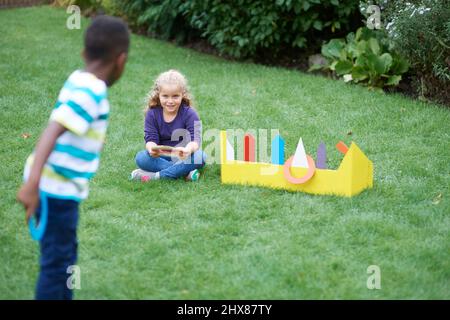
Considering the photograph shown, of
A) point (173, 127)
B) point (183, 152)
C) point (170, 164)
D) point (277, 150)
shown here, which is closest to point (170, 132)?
point (173, 127)

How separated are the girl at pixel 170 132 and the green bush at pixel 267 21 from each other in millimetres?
3129

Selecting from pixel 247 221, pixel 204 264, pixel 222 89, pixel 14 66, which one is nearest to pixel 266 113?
pixel 222 89

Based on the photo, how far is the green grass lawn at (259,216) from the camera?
10.7 feet

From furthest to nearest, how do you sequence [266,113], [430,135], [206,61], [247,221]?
[206,61], [266,113], [430,135], [247,221]

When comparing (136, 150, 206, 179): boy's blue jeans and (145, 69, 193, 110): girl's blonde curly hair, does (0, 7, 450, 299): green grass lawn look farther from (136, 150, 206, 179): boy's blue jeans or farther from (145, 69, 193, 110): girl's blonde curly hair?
(145, 69, 193, 110): girl's blonde curly hair

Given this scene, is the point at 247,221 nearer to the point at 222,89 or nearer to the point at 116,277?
the point at 116,277

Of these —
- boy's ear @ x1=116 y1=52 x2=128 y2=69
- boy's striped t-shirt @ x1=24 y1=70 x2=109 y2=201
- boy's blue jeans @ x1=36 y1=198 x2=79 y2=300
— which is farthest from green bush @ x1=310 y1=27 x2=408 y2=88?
boy's blue jeans @ x1=36 y1=198 x2=79 y2=300

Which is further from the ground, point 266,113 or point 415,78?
point 415,78

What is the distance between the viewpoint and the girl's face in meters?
4.77

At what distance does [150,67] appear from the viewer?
8055 mm

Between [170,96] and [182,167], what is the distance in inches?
21.8

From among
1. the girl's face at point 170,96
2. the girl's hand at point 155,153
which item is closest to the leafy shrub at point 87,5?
the girl's face at point 170,96

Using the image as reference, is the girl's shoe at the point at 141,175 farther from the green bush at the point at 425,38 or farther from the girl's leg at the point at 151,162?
the green bush at the point at 425,38

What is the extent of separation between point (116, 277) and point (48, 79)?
4.62 m
